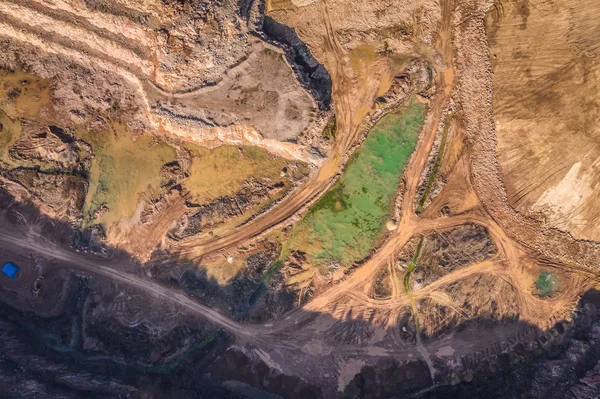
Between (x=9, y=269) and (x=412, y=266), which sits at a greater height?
(x=412, y=266)

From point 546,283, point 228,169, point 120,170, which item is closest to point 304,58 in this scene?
point 228,169

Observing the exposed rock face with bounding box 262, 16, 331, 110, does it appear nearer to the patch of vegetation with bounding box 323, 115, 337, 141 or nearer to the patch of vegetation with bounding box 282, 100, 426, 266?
the patch of vegetation with bounding box 323, 115, 337, 141

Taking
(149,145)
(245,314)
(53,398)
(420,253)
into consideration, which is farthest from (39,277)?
(420,253)

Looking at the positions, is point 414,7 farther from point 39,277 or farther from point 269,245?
point 39,277

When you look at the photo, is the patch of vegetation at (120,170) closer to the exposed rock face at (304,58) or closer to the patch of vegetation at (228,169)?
the patch of vegetation at (228,169)

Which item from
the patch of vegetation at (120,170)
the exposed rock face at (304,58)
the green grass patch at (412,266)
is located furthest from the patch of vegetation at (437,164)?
the patch of vegetation at (120,170)

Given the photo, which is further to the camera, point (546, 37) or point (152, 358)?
point (152, 358)

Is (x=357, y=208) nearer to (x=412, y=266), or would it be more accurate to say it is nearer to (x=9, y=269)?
(x=412, y=266)
